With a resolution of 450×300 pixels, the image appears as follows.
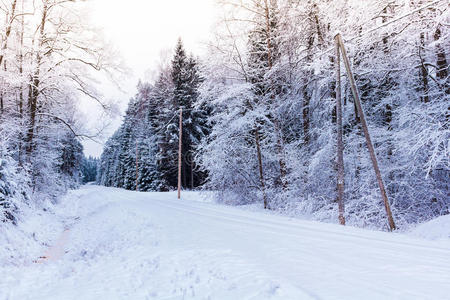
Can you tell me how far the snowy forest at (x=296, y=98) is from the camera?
990cm

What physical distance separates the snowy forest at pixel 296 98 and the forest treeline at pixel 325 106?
0.07 meters

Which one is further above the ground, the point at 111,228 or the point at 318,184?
the point at 318,184

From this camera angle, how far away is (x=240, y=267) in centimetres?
415

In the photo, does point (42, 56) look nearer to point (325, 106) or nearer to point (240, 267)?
point (240, 267)

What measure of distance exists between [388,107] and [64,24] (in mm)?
15757

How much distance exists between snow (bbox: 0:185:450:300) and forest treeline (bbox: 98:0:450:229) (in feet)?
16.0

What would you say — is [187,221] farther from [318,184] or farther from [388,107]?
[388,107]

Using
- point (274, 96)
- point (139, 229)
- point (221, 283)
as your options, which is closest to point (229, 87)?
point (274, 96)

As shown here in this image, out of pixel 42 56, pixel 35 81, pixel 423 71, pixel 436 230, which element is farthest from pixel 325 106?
pixel 35 81

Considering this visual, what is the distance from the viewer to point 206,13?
1528cm

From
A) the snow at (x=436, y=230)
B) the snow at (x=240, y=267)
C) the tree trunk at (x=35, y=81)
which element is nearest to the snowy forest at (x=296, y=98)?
the tree trunk at (x=35, y=81)

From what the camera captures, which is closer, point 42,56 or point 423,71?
point 423,71

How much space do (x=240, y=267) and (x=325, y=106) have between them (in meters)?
12.1

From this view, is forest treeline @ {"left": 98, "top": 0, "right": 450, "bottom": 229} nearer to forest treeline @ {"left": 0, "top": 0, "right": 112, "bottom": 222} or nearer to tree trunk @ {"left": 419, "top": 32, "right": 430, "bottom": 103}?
tree trunk @ {"left": 419, "top": 32, "right": 430, "bottom": 103}
